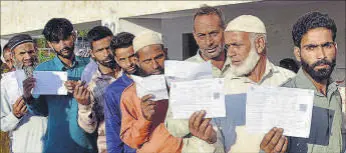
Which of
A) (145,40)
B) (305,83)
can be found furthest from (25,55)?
(305,83)

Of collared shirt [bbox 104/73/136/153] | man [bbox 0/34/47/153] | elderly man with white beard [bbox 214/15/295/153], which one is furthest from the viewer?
man [bbox 0/34/47/153]

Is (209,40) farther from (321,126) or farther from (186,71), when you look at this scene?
(321,126)

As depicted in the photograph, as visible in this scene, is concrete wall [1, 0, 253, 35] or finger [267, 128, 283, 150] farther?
concrete wall [1, 0, 253, 35]

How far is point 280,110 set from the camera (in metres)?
2.77

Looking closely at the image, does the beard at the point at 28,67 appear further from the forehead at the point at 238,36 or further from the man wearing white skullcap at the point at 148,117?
the forehead at the point at 238,36

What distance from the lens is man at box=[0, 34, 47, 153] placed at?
14.3 feet

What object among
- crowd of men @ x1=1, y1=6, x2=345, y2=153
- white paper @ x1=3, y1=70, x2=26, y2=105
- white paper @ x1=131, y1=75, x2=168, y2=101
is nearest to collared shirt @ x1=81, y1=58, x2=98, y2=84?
crowd of men @ x1=1, y1=6, x2=345, y2=153

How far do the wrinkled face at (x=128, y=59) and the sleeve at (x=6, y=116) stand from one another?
1071 millimetres

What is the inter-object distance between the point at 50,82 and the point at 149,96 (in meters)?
0.96

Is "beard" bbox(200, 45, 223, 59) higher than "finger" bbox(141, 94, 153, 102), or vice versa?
"beard" bbox(200, 45, 223, 59)

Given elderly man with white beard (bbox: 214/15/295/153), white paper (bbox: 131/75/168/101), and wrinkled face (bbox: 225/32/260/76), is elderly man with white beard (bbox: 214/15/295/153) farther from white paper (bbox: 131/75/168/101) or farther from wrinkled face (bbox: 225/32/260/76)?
white paper (bbox: 131/75/168/101)

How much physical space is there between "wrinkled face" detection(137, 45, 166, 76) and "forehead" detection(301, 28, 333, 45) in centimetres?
88

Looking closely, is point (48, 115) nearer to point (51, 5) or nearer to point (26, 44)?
point (26, 44)

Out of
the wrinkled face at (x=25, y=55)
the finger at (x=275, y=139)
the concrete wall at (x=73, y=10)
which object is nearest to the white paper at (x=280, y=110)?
the finger at (x=275, y=139)
